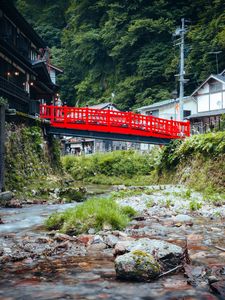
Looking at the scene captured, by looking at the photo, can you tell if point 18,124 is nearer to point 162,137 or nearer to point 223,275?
point 162,137

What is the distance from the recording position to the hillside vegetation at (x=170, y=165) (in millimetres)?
17750

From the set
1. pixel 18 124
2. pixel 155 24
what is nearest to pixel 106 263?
pixel 18 124

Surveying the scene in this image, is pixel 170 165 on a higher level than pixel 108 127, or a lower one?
lower

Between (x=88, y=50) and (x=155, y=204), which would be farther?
(x=88, y=50)

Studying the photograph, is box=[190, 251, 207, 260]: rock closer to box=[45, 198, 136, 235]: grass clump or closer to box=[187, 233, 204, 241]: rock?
box=[187, 233, 204, 241]: rock

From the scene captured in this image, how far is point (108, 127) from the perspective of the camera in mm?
27031

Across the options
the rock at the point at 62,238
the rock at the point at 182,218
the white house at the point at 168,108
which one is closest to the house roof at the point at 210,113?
the white house at the point at 168,108

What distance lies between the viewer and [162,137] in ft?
90.8

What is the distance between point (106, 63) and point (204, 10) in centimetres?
1867

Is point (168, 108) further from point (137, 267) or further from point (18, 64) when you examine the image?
point (137, 267)

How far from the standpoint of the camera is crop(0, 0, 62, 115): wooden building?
25416 millimetres

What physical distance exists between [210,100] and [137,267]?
40.7 m

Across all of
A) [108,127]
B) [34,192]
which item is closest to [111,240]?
[34,192]

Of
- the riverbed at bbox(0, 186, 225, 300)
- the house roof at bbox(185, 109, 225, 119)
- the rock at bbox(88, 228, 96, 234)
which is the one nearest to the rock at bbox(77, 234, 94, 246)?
the riverbed at bbox(0, 186, 225, 300)
